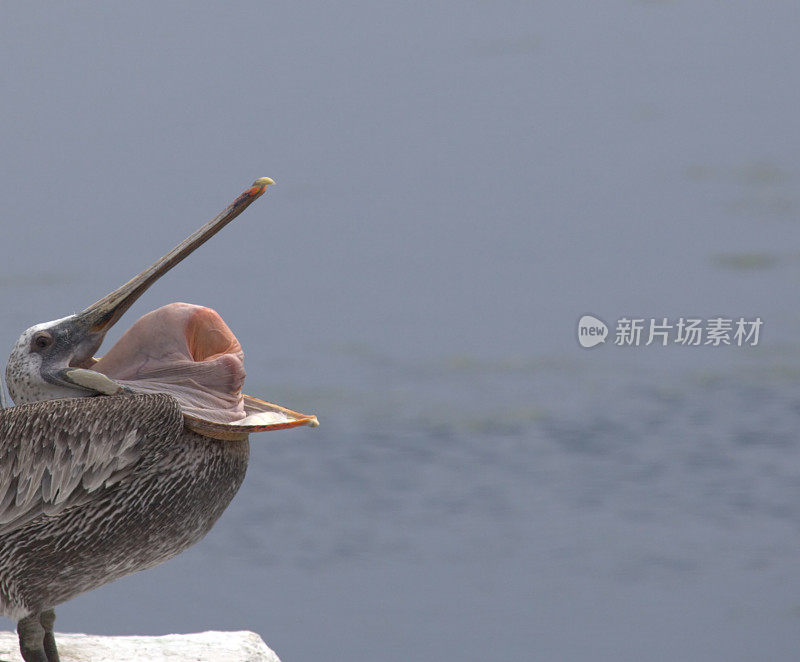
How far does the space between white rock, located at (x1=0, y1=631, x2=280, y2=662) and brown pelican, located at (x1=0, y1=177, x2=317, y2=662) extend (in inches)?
22.0

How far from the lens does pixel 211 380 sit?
4.06 m

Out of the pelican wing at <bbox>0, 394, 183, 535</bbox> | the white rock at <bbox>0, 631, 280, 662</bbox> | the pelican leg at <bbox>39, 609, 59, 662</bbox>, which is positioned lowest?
the white rock at <bbox>0, 631, 280, 662</bbox>

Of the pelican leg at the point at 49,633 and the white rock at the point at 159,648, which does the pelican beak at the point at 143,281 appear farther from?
the white rock at the point at 159,648

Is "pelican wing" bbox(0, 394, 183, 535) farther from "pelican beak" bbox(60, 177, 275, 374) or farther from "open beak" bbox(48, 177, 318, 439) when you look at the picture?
"pelican beak" bbox(60, 177, 275, 374)

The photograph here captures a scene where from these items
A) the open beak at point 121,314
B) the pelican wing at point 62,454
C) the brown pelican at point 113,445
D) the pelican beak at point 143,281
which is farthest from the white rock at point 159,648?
the pelican beak at point 143,281

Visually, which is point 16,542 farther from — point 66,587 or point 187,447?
point 187,447

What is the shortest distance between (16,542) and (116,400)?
51 cm

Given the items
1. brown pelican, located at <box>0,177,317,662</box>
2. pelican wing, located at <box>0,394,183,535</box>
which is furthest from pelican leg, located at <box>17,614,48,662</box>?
pelican wing, located at <box>0,394,183,535</box>

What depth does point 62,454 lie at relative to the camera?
3.84m

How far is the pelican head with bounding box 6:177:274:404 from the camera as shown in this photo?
399cm

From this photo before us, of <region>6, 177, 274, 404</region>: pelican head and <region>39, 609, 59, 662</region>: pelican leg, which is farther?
<region>39, 609, 59, 662</region>: pelican leg

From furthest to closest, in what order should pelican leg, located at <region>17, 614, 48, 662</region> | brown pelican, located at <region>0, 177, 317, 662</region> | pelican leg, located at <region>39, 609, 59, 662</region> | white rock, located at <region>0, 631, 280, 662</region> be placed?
white rock, located at <region>0, 631, 280, 662</region> < pelican leg, located at <region>39, 609, 59, 662</region> < pelican leg, located at <region>17, 614, 48, 662</region> < brown pelican, located at <region>0, 177, 317, 662</region>

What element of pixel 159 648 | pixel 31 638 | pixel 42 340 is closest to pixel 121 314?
pixel 42 340

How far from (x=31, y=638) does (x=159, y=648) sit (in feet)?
2.95
